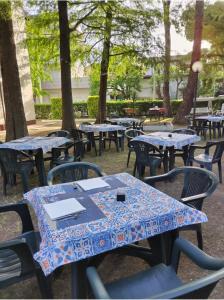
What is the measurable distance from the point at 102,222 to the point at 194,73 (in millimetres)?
11223

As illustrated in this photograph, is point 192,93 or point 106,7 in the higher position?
point 106,7

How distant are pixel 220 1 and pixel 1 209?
1416 cm

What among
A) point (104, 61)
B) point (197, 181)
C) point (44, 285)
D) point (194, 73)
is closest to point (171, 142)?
point (197, 181)

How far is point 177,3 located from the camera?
11.9m

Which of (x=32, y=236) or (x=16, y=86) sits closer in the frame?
(x=32, y=236)

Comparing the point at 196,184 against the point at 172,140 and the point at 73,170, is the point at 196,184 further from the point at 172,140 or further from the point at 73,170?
the point at 172,140

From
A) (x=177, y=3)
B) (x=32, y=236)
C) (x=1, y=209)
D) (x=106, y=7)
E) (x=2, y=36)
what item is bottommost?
(x=32, y=236)

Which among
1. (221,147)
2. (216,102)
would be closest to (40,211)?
(221,147)

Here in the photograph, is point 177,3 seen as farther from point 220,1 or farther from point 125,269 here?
point 125,269

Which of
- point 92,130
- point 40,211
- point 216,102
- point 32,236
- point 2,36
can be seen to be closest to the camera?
point 40,211

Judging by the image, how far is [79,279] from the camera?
167 cm

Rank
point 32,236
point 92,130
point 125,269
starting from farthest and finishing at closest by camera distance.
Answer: point 92,130, point 125,269, point 32,236

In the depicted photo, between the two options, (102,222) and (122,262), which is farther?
(122,262)

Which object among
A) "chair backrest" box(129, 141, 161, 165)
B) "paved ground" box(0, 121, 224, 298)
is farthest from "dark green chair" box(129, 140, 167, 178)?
"paved ground" box(0, 121, 224, 298)
